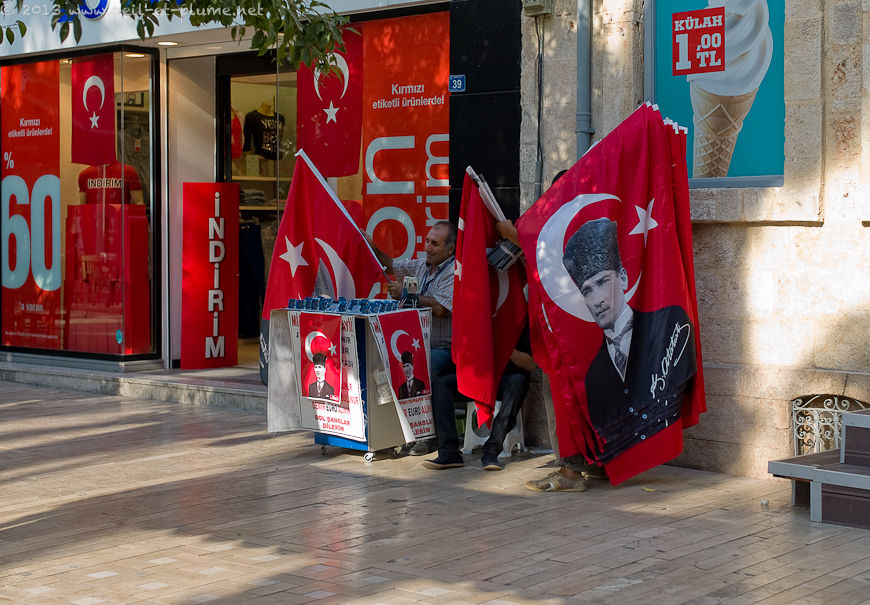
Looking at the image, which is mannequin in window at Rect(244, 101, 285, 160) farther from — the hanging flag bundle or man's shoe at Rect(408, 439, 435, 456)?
man's shoe at Rect(408, 439, 435, 456)

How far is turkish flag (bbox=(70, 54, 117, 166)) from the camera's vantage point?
1216 centimetres

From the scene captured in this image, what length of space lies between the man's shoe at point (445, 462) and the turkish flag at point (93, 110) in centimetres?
583

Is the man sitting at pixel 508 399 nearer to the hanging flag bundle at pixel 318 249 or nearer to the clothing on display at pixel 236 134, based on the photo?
the hanging flag bundle at pixel 318 249

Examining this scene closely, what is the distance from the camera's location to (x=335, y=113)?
34.8 feet

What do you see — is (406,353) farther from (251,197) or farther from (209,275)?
(251,197)

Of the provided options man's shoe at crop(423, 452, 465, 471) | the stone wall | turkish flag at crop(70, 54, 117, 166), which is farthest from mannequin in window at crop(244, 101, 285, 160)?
the stone wall

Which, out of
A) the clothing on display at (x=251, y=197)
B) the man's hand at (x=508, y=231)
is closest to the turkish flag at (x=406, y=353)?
the man's hand at (x=508, y=231)

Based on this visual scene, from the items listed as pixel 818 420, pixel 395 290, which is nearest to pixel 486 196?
pixel 395 290

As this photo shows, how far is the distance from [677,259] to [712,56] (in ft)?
5.17

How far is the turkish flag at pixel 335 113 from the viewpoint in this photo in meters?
10.5

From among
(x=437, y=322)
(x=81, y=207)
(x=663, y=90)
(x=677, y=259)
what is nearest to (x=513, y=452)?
(x=437, y=322)

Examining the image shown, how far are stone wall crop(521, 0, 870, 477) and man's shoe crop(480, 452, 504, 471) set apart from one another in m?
1.22

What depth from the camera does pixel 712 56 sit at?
26.5 ft

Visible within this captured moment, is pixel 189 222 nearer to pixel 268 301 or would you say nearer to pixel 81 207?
pixel 81 207
